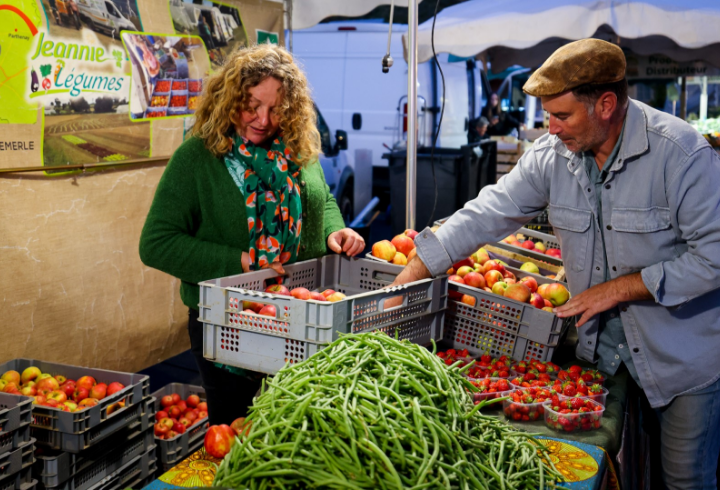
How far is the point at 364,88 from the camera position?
10.3 meters

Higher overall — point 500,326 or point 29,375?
point 500,326

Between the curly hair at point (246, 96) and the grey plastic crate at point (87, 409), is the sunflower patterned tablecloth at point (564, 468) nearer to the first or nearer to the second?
the curly hair at point (246, 96)

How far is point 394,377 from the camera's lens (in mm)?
1371

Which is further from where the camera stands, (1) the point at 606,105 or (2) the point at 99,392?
(2) the point at 99,392

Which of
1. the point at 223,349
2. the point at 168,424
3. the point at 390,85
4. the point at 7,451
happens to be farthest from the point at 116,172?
the point at 390,85

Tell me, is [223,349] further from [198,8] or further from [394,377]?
[198,8]

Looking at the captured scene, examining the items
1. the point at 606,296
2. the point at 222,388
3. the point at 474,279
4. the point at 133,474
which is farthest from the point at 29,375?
the point at 606,296

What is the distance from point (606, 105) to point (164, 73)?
3.29 metres

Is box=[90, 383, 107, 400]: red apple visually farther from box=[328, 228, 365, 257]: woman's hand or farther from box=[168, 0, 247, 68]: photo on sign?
box=[168, 0, 247, 68]: photo on sign

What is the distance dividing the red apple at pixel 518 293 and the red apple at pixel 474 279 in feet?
0.57

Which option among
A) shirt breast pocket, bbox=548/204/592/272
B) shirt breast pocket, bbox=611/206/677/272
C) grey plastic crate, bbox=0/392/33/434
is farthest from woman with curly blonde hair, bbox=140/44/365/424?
shirt breast pocket, bbox=611/206/677/272

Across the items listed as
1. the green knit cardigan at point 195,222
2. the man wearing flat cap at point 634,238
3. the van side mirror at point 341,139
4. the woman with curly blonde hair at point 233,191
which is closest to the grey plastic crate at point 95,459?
the woman with curly blonde hair at point 233,191

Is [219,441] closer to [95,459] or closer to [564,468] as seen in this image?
[564,468]

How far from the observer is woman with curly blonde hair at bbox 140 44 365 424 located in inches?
99.3
